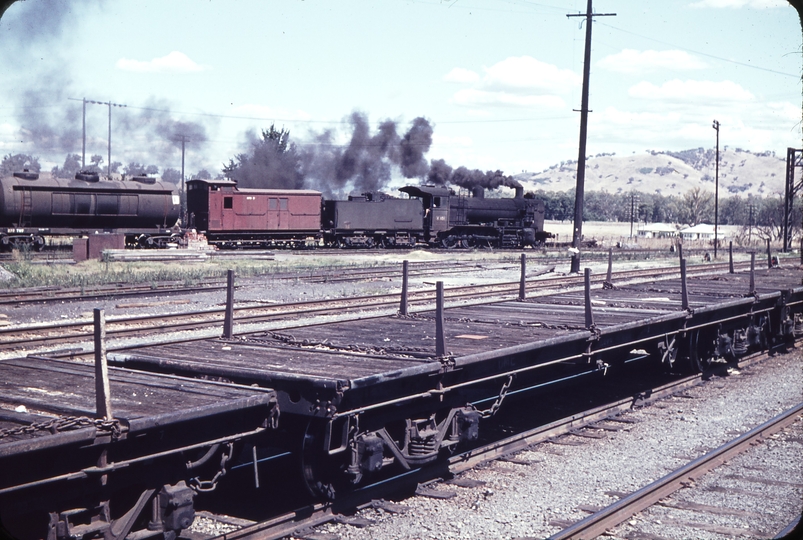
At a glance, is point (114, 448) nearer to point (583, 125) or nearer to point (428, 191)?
point (583, 125)

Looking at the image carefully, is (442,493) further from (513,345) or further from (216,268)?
(216,268)

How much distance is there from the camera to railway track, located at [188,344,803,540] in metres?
5.63

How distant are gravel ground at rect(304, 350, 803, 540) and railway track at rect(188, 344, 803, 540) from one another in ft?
0.34

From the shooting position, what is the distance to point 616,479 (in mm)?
7309

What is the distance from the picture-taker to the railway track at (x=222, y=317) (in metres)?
13.0

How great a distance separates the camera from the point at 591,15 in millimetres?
27953

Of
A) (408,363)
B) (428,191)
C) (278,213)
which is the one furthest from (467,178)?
(408,363)

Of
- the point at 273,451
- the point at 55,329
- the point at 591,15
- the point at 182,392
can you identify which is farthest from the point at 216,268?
the point at 182,392

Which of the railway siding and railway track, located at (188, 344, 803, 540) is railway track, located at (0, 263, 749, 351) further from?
railway track, located at (188, 344, 803, 540)

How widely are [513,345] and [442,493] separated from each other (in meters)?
1.57

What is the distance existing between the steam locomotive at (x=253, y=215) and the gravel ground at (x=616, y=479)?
28.9m

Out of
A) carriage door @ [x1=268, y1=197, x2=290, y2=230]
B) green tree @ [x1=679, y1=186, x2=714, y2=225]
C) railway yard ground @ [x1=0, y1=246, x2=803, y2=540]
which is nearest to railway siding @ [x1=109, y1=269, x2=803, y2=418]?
railway yard ground @ [x1=0, y1=246, x2=803, y2=540]

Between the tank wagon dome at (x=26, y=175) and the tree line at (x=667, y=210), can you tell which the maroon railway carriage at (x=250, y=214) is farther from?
the tree line at (x=667, y=210)

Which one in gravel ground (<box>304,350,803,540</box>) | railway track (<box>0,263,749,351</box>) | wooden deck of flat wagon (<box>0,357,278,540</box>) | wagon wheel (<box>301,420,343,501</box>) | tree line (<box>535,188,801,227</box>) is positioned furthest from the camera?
tree line (<box>535,188,801,227</box>)
